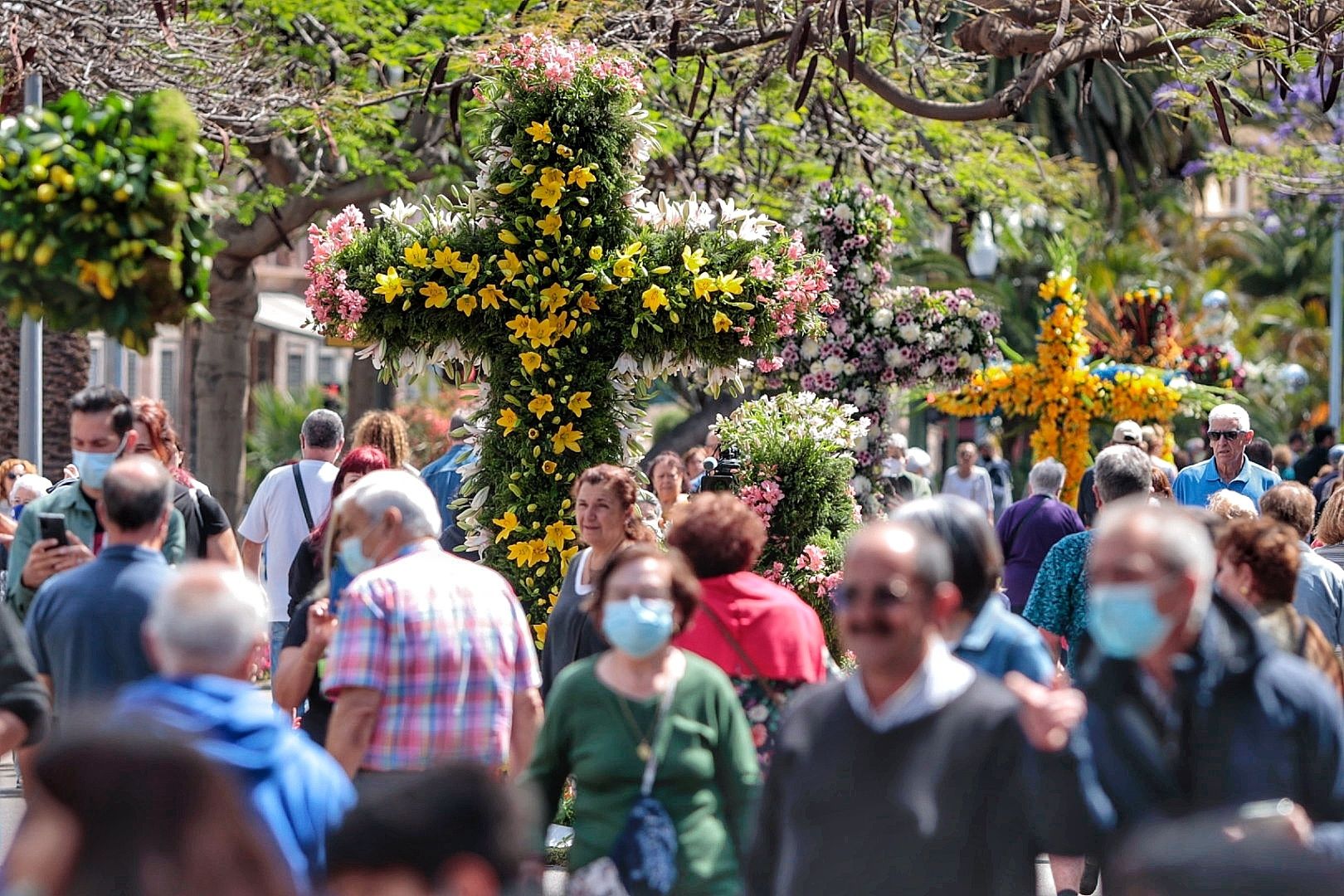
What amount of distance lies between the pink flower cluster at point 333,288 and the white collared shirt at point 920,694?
4.56 metres

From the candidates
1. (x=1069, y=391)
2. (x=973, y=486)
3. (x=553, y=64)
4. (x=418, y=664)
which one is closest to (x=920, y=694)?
(x=418, y=664)

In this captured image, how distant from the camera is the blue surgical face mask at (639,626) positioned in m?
4.45

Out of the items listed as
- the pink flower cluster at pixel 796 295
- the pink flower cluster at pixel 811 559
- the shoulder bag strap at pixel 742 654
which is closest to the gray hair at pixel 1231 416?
the pink flower cluster at pixel 811 559

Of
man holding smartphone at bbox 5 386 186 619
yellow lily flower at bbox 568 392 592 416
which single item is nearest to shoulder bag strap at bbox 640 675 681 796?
man holding smartphone at bbox 5 386 186 619

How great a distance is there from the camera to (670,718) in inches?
174

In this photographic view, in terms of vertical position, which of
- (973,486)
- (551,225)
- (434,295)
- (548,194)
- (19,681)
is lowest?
(973,486)

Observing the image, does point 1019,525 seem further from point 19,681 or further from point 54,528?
point 19,681

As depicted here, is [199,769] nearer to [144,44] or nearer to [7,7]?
[7,7]

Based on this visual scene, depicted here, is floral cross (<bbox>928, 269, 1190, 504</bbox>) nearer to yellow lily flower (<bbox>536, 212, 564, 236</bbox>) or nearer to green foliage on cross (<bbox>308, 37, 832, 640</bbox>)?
green foliage on cross (<bbox>308, 37, 832, 640</bbox>)

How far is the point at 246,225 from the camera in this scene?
17.0 m

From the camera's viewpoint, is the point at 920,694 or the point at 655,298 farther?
the point at 655,298

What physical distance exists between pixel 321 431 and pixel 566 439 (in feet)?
4.07

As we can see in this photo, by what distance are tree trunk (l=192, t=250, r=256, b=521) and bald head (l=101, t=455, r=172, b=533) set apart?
1234cm

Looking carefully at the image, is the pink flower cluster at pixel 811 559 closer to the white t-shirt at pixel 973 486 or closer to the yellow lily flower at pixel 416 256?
the yellow lily flower at pixel 416 256
